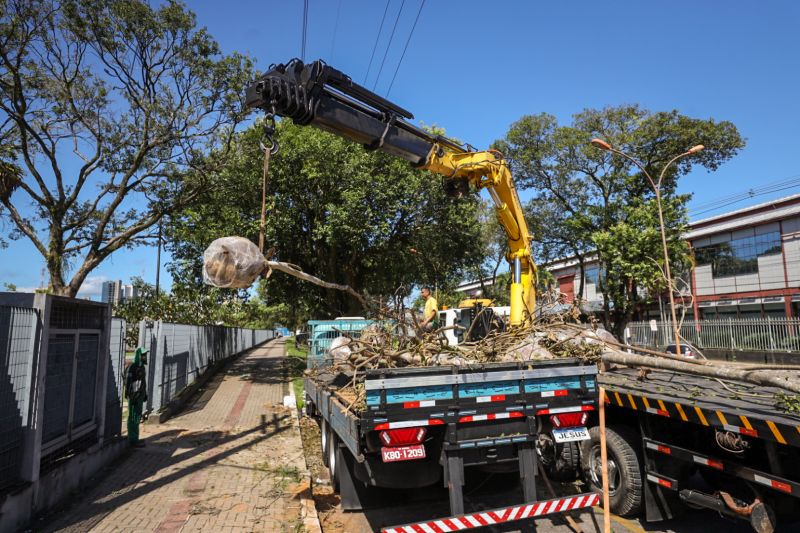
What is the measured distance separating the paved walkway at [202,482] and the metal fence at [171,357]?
34.2 inches

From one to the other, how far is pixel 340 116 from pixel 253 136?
11.0m

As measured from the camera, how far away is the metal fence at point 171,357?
10.7 m

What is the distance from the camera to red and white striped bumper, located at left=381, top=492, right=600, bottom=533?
4.14m

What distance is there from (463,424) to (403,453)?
0.61 metres

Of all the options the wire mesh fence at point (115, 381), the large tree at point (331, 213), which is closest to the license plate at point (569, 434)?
the wire mesh fence at point (115, 381)

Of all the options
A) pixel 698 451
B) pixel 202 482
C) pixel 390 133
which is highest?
pixel 390 133

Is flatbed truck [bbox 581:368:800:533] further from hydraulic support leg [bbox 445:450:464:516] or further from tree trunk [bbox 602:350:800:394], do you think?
hydraulic support leg [bbox 445:450:464:516]

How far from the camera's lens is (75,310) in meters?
6.91

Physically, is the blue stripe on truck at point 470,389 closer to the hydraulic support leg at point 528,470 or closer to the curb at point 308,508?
the hydraulic support leg at point 528,470

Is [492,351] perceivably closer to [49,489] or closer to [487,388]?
[487,388]

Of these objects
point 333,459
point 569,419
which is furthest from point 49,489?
point 569,419

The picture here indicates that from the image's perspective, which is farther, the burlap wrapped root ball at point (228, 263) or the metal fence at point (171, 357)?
the metal fence at point (171, 357)

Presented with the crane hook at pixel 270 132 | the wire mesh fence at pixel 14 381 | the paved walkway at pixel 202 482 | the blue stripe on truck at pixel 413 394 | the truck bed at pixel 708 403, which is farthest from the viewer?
the crane hook at pixel 270 132

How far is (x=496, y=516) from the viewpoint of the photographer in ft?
14.2
